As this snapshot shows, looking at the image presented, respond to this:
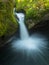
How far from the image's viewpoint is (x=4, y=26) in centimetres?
956

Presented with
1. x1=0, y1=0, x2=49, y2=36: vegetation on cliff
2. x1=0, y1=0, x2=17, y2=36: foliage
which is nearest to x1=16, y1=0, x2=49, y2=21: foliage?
x1=0, y1=0, x2=49, y2=36: vegetation on cliff

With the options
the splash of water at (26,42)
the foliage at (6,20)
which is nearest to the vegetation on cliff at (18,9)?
the foliage at (6,20)

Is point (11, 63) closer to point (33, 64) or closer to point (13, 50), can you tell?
point (33, 64)

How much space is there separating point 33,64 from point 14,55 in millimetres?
1474

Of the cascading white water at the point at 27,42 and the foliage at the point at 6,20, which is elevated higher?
the foliage at the point at 6,20

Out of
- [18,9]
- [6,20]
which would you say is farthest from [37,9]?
[6,20]

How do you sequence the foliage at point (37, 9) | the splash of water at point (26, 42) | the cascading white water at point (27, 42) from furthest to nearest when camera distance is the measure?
the foliage at point (37, 9), the splash of water at point (26, 42), the cascading white water at point (27, 42)

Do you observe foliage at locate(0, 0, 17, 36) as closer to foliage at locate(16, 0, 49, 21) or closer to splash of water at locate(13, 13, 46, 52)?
splash of water at locate(13, 13, 46, 52)

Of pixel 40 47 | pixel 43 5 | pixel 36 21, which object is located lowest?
pixel 40 47

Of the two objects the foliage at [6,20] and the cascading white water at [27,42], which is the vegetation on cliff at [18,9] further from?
the cascading white water at [27,42]

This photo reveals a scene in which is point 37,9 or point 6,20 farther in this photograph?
point 37,9

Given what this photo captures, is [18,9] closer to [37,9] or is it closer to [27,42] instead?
[37,9]

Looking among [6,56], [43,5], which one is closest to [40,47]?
[6,56]

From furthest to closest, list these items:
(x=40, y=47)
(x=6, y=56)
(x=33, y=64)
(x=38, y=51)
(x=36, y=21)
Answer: (x=36, y=21) < (x=40, y=47) < (x=38, y=51) < (x=6, y=56) < (x=33, y=64)
